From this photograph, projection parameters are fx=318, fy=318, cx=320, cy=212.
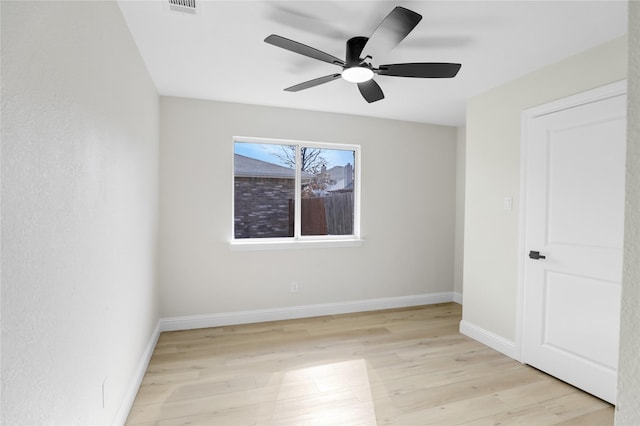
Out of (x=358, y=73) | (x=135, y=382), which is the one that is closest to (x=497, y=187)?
(x=358, y=73)

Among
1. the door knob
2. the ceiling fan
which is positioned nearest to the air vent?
the ceiling fan

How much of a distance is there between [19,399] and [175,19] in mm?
1923

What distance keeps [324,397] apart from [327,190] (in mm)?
2274

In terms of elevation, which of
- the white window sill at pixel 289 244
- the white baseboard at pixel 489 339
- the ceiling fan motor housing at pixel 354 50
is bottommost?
the white baseboard at pixel 489 339

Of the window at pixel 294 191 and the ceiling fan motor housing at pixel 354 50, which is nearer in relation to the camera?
the ceiling fan motor housing at pixel 354 50

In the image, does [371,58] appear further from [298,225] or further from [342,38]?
[298,225]

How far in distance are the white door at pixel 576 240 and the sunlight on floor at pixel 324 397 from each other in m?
1.47

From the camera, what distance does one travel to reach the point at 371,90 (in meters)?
2.36

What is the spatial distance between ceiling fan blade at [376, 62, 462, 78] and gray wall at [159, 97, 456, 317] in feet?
5.44

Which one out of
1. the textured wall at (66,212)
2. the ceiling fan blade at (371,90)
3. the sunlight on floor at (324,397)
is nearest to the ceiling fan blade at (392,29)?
the ceiling fan blade at (371,90)

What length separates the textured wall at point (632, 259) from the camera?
42 cm

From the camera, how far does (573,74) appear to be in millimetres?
2281

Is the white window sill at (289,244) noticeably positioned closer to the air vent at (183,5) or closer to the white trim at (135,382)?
the white trim at (135,382)

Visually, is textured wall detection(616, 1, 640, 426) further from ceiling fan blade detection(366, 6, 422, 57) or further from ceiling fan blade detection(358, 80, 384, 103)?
ceiling fan blade detection(358, 80, 384, 103)
